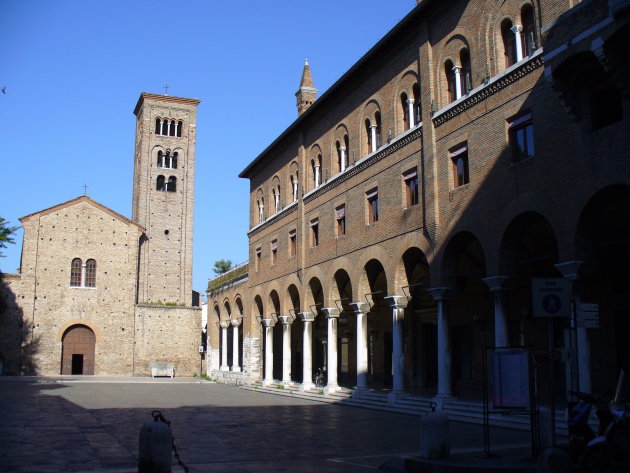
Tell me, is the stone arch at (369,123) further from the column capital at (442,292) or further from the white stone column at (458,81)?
the column capital at (442,292)

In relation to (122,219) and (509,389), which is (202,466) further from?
(122,219)

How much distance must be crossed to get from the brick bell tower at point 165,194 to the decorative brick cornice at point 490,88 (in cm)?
3463

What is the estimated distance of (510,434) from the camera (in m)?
14.1

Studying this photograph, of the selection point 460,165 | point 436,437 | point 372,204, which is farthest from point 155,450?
point 372,204

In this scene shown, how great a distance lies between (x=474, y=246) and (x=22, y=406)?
14664 millimetres

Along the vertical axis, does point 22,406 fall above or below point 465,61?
below

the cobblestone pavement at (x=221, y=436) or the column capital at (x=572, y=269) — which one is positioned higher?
the column capital at (x=572, y=269)

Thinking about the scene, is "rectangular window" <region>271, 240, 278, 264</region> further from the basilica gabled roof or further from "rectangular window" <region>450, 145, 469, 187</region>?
the basilica gabled roof

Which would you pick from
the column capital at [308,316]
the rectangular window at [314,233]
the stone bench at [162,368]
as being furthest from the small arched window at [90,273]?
the rectangular window at [314,233]

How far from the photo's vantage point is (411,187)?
2061cm

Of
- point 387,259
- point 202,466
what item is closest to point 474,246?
point 387,259

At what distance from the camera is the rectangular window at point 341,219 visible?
986 inches

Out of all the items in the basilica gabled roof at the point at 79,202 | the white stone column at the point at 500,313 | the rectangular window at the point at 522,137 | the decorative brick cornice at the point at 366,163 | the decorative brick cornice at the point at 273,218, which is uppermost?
the basilica gabled roof at the point at 79,202

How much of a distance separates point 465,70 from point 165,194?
36.9 meters
